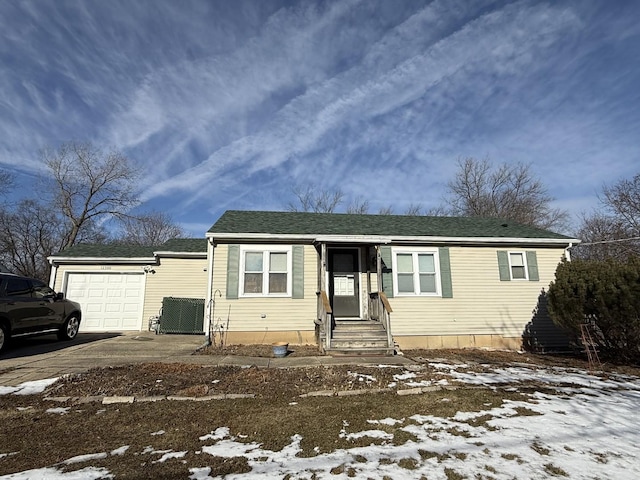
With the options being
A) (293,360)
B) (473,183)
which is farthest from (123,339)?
(473,183)

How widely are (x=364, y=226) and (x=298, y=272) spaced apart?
117 inches

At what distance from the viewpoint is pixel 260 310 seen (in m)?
9.62

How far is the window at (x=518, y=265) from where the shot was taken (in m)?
A: 10.7

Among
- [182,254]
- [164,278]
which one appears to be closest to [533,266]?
[182,254]

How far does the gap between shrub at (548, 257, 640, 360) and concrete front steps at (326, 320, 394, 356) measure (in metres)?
4.42

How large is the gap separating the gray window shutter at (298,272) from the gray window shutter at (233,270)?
1594 millimetres

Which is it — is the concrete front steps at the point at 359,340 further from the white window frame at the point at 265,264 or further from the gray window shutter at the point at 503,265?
the gray window shutter at the point at 503,265

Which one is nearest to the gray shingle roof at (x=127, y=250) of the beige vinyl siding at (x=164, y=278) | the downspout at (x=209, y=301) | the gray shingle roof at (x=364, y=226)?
the beige vinyl siding at (x=164, y=278)

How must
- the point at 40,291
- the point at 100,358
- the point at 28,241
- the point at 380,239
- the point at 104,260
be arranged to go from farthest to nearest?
the point at 28,241, the point at 104,260, the point at 380,239, the point at 40,291, the point at 100,358

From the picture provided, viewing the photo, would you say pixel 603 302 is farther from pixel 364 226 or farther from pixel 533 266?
pixel 364 226

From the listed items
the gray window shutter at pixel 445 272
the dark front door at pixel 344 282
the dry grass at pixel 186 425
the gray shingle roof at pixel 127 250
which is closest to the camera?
the dry grass at pixel 186 425

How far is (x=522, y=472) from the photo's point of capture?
117 inches

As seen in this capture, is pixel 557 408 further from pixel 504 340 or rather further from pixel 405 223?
pixel 405 223

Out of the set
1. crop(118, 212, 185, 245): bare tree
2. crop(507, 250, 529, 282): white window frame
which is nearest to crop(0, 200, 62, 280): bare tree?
crop(118, 212, 185, 245): bare tree
